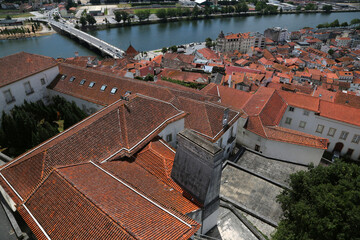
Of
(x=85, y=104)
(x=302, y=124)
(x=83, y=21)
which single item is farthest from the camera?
(x=83, y=21)

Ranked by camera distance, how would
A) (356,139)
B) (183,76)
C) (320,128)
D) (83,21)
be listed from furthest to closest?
(83,21) → (183,76) → (320,128) → (356,139)

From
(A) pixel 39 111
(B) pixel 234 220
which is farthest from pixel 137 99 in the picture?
(A) pixel 39 111

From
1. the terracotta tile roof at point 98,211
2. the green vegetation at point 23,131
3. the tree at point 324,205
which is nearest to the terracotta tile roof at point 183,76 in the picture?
the green vegetation at point 23,131

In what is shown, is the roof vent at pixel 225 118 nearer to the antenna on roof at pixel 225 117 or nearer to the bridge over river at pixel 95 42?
the antenna on roof at pixel 225 117

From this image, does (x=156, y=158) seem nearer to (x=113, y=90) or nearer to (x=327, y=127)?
(x=113, y=90)

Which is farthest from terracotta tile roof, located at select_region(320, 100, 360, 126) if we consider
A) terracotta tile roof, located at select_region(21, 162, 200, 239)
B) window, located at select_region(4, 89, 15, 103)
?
window, located at select_region(4, 89, 15, 103)

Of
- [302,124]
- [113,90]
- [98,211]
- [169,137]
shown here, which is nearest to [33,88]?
[113,90]

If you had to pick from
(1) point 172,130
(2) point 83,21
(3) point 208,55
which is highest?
(1) point 172,130
